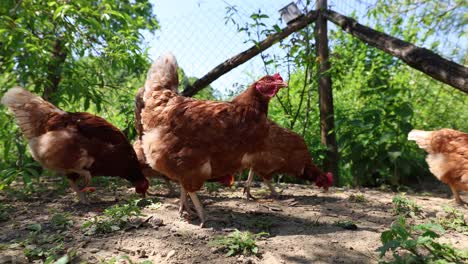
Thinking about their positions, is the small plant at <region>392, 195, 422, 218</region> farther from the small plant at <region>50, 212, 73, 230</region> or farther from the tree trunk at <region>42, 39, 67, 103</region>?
the tree trunk at <region>42, 39, 67, 103</region>

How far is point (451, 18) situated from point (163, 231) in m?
5.81

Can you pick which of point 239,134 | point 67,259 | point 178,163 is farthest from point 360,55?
point 67,259

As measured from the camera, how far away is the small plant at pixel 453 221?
271 centimetres

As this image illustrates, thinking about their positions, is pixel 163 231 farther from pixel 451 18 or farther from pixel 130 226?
pixel 451 18

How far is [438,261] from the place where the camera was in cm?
176

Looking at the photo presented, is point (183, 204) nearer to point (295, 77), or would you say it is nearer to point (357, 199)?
point (357, 199)

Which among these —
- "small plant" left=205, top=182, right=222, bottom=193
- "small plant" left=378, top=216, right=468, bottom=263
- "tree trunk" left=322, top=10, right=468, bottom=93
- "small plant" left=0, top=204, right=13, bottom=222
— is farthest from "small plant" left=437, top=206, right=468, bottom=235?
"small plant" left=0, top=204, right=13, bottom=222

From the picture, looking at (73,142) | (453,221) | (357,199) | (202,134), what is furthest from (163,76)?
(453,221)

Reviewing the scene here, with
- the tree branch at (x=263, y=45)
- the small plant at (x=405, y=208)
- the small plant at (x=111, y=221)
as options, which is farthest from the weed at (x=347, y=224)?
the tree branch at (x=263, y=45)

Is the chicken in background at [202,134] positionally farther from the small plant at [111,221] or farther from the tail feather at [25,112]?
the tail feather at [25,112]

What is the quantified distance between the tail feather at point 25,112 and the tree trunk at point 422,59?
344 cm

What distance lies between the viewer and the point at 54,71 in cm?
409

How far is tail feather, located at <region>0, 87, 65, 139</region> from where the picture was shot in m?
3.58

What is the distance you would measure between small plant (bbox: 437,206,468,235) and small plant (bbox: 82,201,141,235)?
2372 mm
